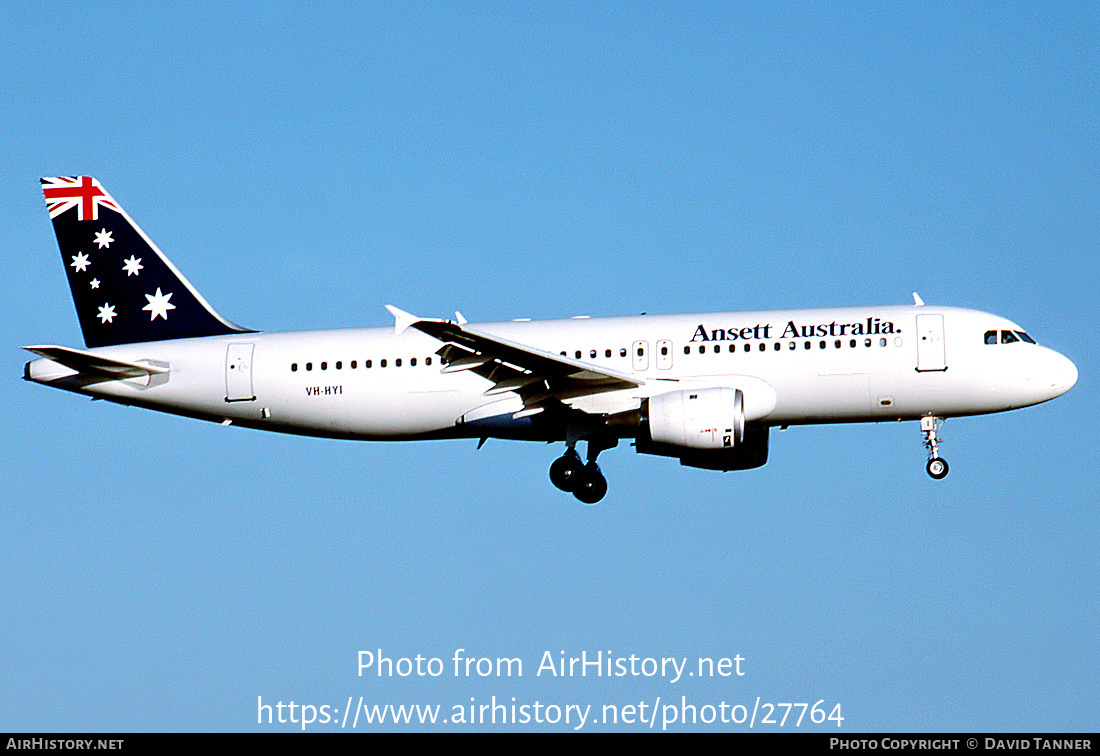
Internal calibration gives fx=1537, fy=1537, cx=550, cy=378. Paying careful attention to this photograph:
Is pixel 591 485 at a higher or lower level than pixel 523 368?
lower

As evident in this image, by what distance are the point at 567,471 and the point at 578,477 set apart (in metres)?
0.30

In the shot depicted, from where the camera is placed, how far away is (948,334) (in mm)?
35344

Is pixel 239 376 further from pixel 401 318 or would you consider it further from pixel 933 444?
pixel 933 444

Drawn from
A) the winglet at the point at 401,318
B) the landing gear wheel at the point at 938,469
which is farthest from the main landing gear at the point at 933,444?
the winglet at the point at 401,318

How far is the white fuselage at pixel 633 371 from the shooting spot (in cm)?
3522

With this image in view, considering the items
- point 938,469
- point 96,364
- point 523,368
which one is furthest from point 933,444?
point 96,364

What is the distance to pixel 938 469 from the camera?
35.7m

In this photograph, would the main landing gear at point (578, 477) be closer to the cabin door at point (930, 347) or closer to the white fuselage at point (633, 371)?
the white fuselage at point (633, 371)

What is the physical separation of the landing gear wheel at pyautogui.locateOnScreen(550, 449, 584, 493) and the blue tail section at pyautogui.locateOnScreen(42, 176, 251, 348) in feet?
30.2

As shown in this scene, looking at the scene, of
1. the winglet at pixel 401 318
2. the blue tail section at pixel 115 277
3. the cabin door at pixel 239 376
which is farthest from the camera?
the blue tail section at pixel 115 277
